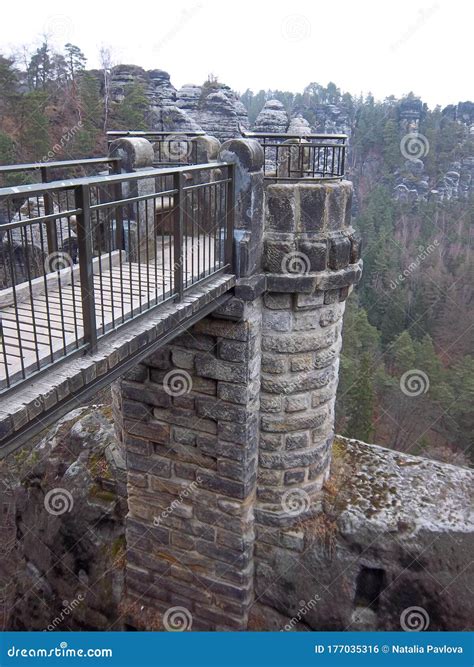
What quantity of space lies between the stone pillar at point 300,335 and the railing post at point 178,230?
1.54 m

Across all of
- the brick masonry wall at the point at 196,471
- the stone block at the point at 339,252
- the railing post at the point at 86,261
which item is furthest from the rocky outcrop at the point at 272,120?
the railing post at the point at 86,261

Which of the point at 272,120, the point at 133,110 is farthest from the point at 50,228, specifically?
the point at 272,120

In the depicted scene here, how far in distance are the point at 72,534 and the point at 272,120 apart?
37.1 metres

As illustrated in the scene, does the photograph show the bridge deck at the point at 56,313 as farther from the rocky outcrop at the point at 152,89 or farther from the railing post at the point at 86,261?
the rocky outcrop at the point at 152,89

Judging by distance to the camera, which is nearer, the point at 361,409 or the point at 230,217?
the point at 230,217

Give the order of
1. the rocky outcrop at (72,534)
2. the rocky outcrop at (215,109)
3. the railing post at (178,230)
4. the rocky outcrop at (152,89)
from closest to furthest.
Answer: the railing post at (178,230) < the rocky outcrop at (72,534) < the rocky outcrop at (152,89) < the rocky outcrop at (215,109)

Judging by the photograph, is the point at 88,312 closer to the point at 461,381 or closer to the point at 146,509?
the point at 146,509

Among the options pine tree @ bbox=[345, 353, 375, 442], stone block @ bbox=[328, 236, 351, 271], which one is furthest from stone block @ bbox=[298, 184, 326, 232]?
pine tree @ bbox=[345, 353, 375, 442]

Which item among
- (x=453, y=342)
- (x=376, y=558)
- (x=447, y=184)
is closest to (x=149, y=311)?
(x=376, y=558)

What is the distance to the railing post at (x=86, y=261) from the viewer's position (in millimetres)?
3268

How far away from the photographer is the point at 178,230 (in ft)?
14.4

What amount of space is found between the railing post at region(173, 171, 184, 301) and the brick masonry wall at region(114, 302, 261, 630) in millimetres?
1217

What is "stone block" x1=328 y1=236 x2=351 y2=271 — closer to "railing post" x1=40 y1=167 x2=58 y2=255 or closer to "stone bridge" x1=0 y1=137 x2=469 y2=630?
"stone bridge" x1=0 y1=137 x2=469 y2=630

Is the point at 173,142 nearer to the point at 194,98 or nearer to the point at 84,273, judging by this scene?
the point at 84,273
